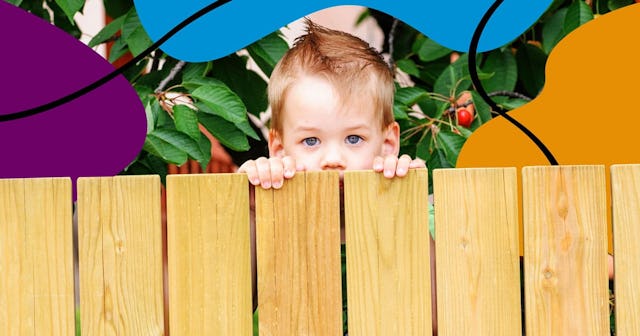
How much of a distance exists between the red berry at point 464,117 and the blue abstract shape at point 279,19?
2.06 feet

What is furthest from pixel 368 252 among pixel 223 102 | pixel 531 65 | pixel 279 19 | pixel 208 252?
pixel 531 65

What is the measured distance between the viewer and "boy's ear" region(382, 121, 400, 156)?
2061 mm

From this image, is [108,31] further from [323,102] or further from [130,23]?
[323,102]

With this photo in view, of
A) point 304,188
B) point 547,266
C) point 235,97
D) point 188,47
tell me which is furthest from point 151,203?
point 235,97

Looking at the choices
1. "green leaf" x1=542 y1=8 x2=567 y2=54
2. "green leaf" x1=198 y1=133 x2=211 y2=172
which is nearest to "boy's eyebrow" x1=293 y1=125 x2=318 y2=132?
"green leaf" x1=198 y1=133 x2=211 y2=172

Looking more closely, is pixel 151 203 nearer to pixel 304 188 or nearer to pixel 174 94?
pixel 304 188

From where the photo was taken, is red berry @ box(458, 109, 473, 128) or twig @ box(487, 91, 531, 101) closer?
red berry @ box(458, 109, 473, 128)

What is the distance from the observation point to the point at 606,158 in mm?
1825

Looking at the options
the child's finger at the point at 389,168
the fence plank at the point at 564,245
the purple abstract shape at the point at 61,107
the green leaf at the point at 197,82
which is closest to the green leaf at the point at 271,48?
the green leaf at the point at 197,82

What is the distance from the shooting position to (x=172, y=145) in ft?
7.64

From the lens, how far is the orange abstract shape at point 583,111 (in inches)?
72.0

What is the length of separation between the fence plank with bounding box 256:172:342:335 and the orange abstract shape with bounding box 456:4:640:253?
19.7 inches

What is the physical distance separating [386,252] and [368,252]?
1.2 inches

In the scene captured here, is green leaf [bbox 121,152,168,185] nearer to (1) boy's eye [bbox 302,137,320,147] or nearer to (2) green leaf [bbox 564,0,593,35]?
(1) boy's eye [bbox 302,137,320,147]
